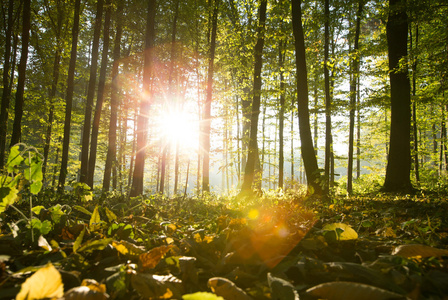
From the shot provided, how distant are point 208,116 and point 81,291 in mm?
13130

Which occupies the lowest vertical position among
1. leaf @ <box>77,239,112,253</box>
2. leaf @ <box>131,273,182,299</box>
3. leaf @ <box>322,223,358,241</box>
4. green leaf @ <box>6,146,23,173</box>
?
leaf @ <box>131,273,182,299</box>

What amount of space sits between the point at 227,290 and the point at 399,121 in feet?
27.5

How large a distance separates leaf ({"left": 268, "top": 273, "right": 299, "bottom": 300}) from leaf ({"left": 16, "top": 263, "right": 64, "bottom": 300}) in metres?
0.63

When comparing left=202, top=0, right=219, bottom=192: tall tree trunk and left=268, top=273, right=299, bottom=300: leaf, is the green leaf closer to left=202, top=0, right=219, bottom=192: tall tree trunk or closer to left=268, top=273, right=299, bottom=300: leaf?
left=268, top=273, right=299, bottom=300: leaf

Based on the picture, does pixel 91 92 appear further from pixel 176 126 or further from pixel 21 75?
pixel 176 126

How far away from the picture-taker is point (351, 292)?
2.27ft

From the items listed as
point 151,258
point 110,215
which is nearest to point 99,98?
point 110,215

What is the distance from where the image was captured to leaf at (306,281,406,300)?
659mm

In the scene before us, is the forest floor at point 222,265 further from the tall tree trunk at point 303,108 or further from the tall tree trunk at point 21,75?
the tall tree trunk at point 21,75

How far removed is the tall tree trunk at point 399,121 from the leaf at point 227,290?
7523 mm

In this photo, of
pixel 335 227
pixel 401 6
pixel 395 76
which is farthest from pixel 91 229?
pixel 395 76

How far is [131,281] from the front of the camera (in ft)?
2.58

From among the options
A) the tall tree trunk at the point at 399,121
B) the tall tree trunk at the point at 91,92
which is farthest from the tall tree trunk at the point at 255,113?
the tall tree trunk at the point at 91,92

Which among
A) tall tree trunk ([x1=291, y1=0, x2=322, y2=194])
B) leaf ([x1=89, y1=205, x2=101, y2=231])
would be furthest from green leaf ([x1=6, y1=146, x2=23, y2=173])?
tall tree trunk ([x1=291, y1=0, x2=322, y2=194])
